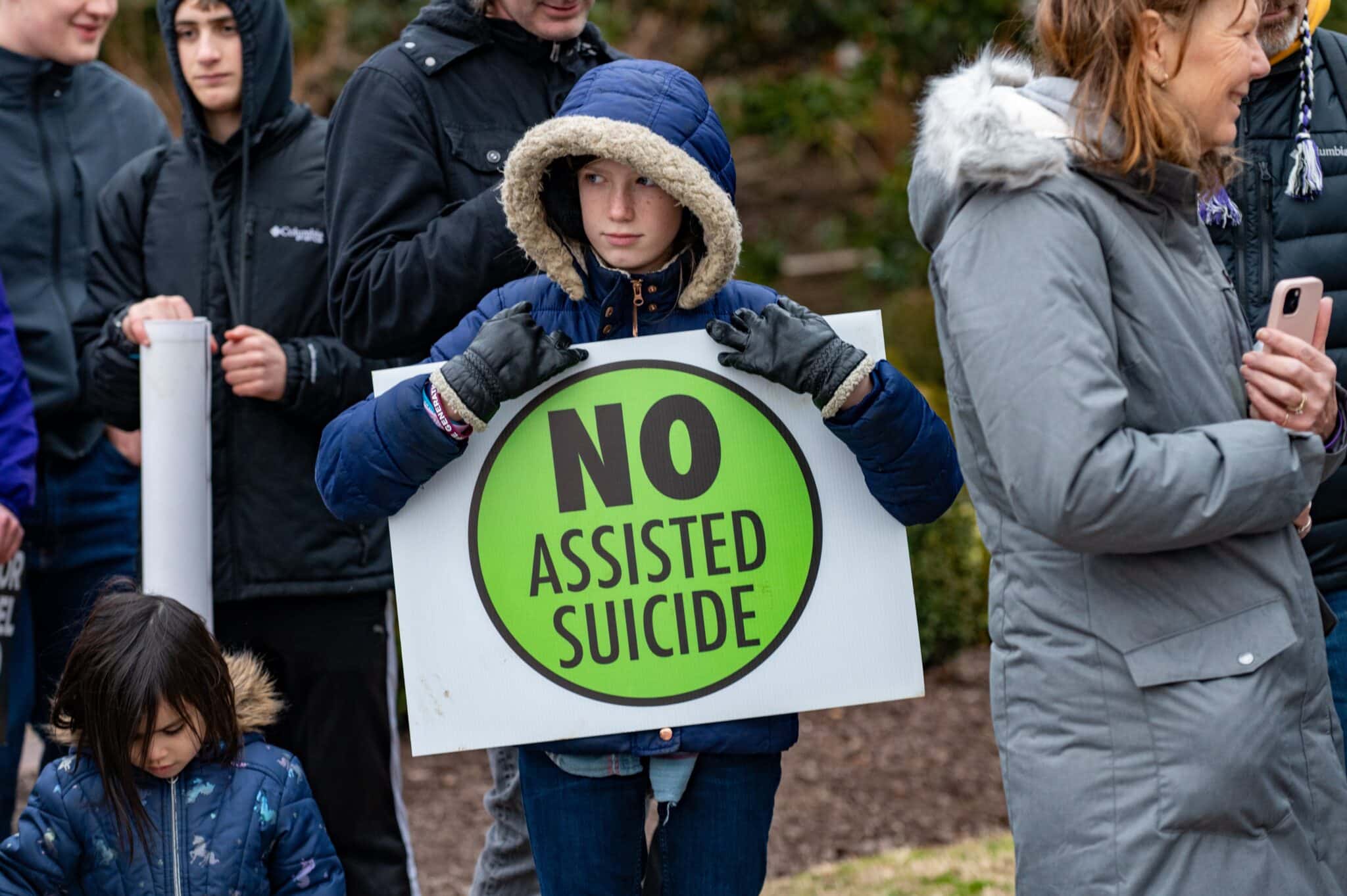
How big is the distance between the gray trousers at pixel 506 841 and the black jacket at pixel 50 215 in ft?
4.93

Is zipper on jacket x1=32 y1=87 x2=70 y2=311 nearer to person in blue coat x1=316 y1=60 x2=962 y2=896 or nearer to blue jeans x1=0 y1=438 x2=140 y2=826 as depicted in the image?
blue jeans x1=0 y1=438 x2=140 y2=826

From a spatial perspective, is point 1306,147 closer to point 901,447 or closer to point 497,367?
point 901,447

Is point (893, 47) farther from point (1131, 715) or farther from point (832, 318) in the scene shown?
point (1131, 715)

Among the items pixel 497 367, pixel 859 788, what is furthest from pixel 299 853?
pixel 859 788

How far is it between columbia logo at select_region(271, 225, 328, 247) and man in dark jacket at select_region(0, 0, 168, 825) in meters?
0.73

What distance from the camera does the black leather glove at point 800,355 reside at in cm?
263

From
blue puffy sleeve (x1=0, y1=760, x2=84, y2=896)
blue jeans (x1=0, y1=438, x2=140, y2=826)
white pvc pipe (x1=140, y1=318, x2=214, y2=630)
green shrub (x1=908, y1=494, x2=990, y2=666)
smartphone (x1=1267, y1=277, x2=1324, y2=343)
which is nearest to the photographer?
smartphone (x1=1267, y1=277, x2=1324, y2=343)

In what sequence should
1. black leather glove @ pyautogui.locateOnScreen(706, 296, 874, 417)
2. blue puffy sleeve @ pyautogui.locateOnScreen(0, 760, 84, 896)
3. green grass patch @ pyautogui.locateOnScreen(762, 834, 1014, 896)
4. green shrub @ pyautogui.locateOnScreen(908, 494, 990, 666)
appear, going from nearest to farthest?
black leather glove @ pyautogui.locateOnScreen(706, 296, 874, 417) → blue puffy sleeve @ pyautogui.locateOnScreen(0, 760, 84, 896) → green grass patch @ pyautogui.locateOnScreen(762, 834, 1014, 896) → green shrub @ pyautogui.locateOnScreen(908, 494, 990, 666)

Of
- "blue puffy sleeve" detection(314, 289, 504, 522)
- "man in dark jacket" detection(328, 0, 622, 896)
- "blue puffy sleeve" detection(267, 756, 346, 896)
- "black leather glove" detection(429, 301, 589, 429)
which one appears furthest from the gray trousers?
Answer: "black leather glove" detection(429, 301, 589, 429)

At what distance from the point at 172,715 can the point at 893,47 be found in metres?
6.34

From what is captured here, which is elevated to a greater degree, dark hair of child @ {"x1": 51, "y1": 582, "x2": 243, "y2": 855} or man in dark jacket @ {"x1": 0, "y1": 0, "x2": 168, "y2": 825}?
man in dark jacket @ {"x1": 0, "y1": 0, "x2": 168, "y2": 825}

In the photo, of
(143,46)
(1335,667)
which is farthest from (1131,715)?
(143,46)

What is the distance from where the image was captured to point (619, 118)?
2707 mm

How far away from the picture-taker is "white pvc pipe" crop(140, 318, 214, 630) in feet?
11.3
